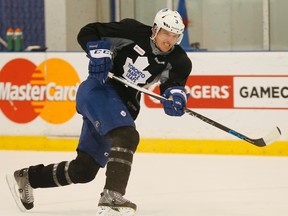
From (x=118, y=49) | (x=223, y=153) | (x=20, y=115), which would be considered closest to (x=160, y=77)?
(x=118, y=49)

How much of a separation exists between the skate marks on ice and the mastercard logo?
0.47m

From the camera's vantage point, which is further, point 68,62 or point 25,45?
point 25,45

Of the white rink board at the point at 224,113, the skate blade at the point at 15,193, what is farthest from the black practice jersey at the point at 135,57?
the white rink board at the point at 224,113

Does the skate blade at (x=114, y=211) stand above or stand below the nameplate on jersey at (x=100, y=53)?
below

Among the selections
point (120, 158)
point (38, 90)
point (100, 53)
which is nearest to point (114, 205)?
point (120, 158)

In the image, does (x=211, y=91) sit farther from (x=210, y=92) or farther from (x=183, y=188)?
(x=183, y=188)

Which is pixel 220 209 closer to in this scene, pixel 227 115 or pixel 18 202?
pixel 18 202

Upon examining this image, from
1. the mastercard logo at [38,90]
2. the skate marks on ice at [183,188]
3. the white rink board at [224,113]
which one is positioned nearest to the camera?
the skate marks on ice at [183,188]

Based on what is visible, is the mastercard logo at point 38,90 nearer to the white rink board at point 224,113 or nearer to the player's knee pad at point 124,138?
the white rink board at point 224,113

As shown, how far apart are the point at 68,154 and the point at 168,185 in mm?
1620

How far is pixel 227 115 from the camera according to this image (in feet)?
22.8

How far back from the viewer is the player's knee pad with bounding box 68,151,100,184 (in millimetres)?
A: 4406

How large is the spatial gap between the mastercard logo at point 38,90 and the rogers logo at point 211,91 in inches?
40.2

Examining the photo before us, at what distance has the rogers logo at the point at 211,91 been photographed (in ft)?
22.9
